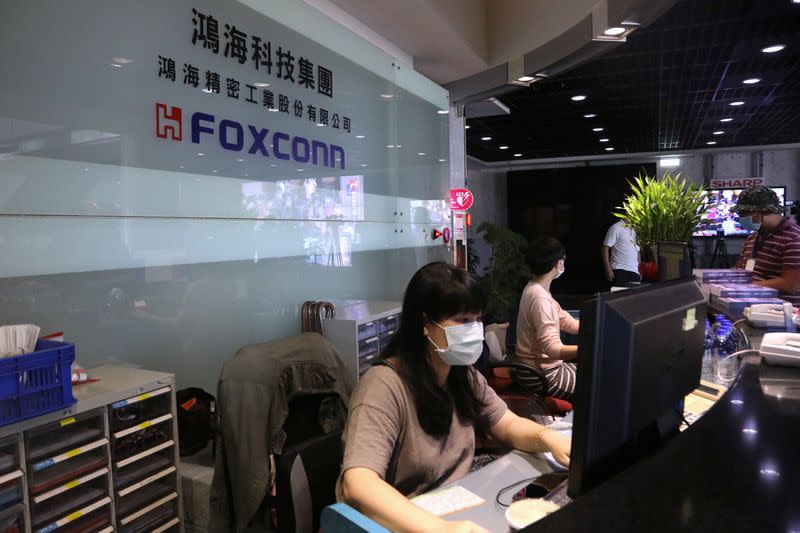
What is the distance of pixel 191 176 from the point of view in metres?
2.93

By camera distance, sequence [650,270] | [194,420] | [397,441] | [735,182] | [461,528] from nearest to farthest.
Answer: [461,528], [397,441], [194,420], [650,270], [735,182]

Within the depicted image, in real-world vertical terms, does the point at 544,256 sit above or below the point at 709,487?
above

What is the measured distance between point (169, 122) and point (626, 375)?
102 inches

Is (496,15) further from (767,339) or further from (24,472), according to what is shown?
(24,472)

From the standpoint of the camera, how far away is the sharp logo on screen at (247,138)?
9.21 feet

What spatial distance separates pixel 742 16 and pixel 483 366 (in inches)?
147

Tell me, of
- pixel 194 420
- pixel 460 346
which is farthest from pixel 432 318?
pixel 194 420

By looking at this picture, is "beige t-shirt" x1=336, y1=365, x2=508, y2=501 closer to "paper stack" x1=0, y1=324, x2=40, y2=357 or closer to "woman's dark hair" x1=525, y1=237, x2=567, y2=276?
"paper stack" x1=0, y1=324, x2=40, y2=357

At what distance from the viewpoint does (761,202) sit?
3289 millimetres

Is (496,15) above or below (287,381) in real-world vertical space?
above

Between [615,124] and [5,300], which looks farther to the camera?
[615,124]

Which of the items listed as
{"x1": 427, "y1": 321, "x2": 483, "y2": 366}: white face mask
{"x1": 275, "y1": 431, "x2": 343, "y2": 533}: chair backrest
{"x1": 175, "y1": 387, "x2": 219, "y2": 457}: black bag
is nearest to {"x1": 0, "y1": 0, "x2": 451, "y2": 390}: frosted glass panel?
{"x1": 175, "y1": 387, "x2": 219, "y2": 457}: black bag

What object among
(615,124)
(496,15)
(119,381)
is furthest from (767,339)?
(615,124)

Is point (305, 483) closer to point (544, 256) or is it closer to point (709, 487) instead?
point (709, 487)
